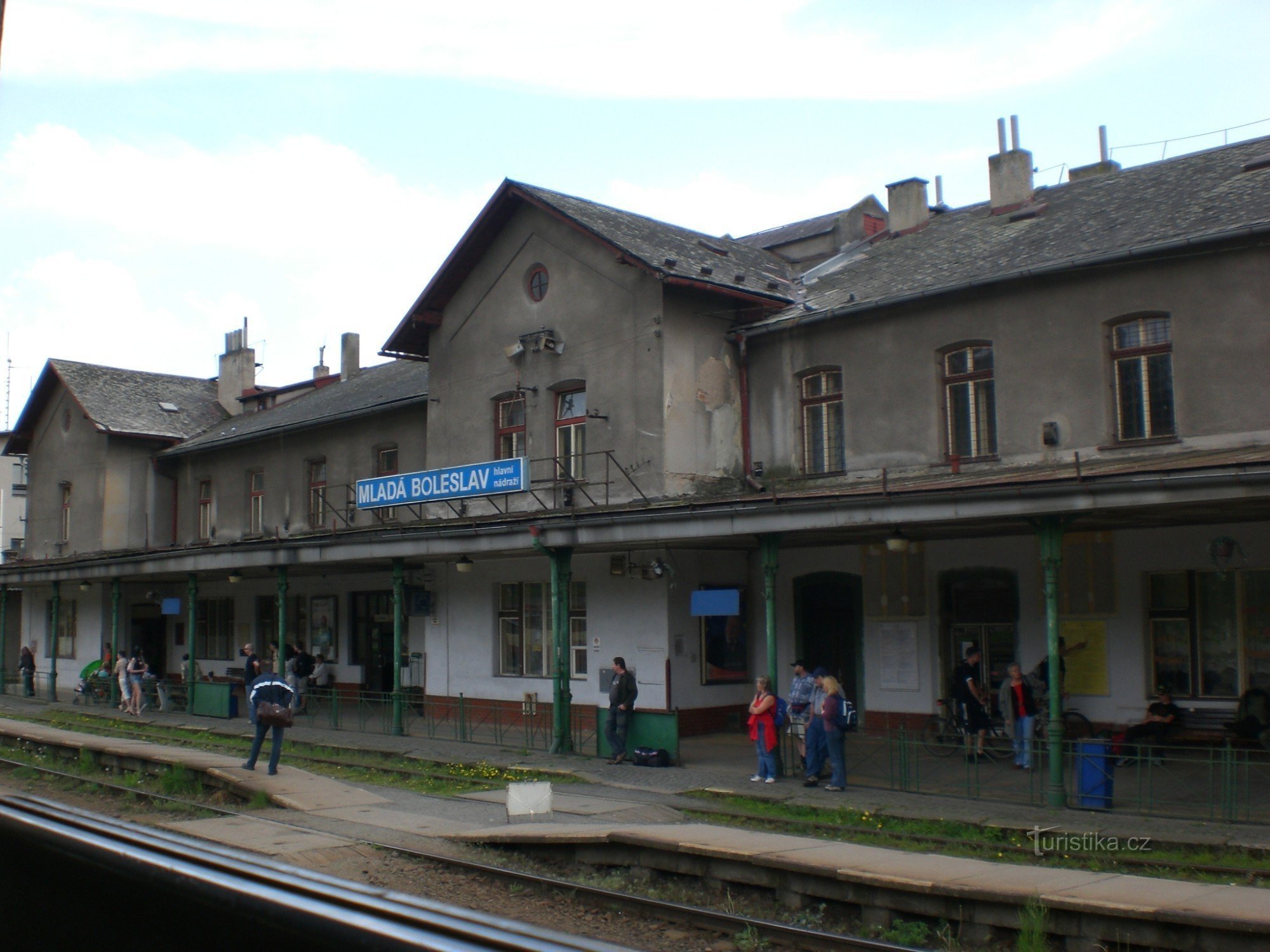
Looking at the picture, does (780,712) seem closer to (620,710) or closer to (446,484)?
(620,710)

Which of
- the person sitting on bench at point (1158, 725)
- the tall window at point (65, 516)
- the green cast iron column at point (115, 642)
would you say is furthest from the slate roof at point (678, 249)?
the tall window at point (65, 516)

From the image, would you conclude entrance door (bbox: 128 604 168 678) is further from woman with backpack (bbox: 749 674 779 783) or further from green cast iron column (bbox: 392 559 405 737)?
woman with backpack (bbox: 749 674 779 783)

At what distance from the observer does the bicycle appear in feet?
51.5

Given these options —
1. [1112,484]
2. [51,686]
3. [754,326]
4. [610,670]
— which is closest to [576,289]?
[754,326]

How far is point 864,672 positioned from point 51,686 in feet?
74.5

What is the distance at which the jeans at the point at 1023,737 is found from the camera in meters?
14.1

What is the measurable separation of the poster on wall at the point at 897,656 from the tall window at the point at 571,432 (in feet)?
20.0

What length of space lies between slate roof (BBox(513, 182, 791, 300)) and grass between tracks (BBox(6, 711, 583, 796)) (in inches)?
328

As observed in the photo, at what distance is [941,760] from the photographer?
15.8 m

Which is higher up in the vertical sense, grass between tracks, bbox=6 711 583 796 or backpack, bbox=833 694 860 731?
backpack, bbox=833 694 860 731

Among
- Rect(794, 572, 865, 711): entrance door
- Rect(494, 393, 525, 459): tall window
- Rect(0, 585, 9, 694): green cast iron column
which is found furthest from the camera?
Rect(0, 585, 9, 694): green cast iron column

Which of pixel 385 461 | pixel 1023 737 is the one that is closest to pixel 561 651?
pixel 1023 737

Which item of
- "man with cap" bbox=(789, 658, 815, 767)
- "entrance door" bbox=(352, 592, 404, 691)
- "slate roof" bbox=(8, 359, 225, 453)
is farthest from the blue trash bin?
"slate roof" bbox=(8, 359, 225, 453)

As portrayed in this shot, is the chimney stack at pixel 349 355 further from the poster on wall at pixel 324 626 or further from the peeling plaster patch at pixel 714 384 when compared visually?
the peeling plaster patch at pixel 714 384
